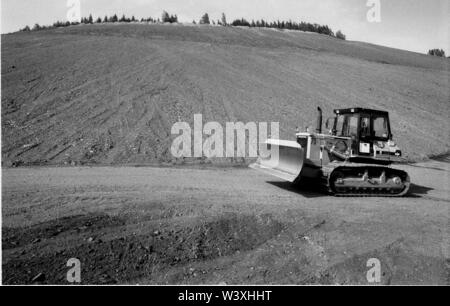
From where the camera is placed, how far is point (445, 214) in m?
8.04

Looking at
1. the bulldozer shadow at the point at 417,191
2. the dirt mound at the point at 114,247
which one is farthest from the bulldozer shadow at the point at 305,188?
the dirt mound at the point at 114,247

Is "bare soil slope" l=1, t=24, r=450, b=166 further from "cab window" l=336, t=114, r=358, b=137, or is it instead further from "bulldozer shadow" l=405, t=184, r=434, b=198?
"bulldozer shadow" l=405, t=184, r=434, b=198

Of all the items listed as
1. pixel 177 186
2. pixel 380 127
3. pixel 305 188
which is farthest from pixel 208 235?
pixel 380 127

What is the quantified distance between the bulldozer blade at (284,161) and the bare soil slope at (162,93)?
4.21 meters

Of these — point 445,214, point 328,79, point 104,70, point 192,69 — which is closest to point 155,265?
point 445,214

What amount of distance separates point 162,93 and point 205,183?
1076cm

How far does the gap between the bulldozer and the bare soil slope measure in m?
5.44

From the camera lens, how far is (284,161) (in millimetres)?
9797

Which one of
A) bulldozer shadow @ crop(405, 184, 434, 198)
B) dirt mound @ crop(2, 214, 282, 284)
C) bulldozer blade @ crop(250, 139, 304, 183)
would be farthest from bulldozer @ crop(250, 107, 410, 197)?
dirt mound @ crop(2, 214, 282, 284)

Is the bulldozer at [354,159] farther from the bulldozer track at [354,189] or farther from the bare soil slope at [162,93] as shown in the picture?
the bare soil slope at [162,93]

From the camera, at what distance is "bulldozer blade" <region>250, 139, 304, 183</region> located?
902 cm

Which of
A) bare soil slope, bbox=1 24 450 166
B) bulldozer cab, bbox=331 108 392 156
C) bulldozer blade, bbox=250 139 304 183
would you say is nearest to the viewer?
bulldozer blade, bbox=250 139 304 183

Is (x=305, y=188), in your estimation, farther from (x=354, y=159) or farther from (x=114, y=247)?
(x=114, y=247)
